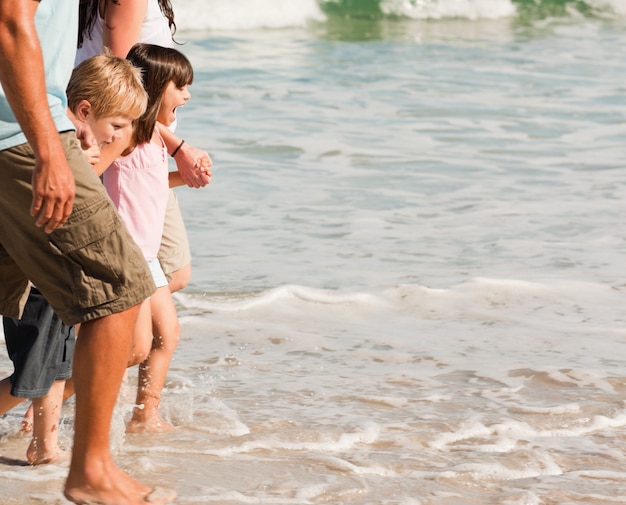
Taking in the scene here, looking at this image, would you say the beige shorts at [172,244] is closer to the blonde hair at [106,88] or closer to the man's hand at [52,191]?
the blonde hair at [106,88]

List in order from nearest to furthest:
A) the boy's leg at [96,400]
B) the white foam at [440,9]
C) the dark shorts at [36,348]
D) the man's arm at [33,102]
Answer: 1. the man's arm at [33,102]
2. the boy's leg at [96,400]
3. the dark shorts at [36,348]
4. the white foam at [440,9]

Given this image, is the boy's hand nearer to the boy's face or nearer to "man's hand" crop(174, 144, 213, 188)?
the boy's face

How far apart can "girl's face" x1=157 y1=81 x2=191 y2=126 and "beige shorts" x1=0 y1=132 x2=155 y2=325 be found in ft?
2.99

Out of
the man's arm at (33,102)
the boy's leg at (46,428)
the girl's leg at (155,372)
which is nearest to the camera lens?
the man's arm at (33,102)

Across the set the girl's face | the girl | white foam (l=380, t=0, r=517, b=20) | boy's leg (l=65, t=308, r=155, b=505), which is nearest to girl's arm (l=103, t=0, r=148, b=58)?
the girl

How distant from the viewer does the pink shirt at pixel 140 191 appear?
12.2 feet

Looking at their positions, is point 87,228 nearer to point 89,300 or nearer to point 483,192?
point 89,300

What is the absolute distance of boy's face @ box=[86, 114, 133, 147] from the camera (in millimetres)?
3400

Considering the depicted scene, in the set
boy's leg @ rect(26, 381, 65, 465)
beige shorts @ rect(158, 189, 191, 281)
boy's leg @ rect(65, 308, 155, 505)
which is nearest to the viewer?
boy's leg @ rect(65, 308, 155, 505)

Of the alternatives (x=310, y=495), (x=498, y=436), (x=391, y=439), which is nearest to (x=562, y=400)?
(x=498, y=436)

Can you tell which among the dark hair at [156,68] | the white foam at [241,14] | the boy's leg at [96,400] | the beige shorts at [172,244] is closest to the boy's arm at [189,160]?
the dark hair at [156,68]

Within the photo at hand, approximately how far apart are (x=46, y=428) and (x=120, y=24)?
130cm

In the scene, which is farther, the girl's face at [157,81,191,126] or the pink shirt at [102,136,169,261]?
the girl's face at [157,81,191,126]

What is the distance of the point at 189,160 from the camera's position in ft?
12.7
